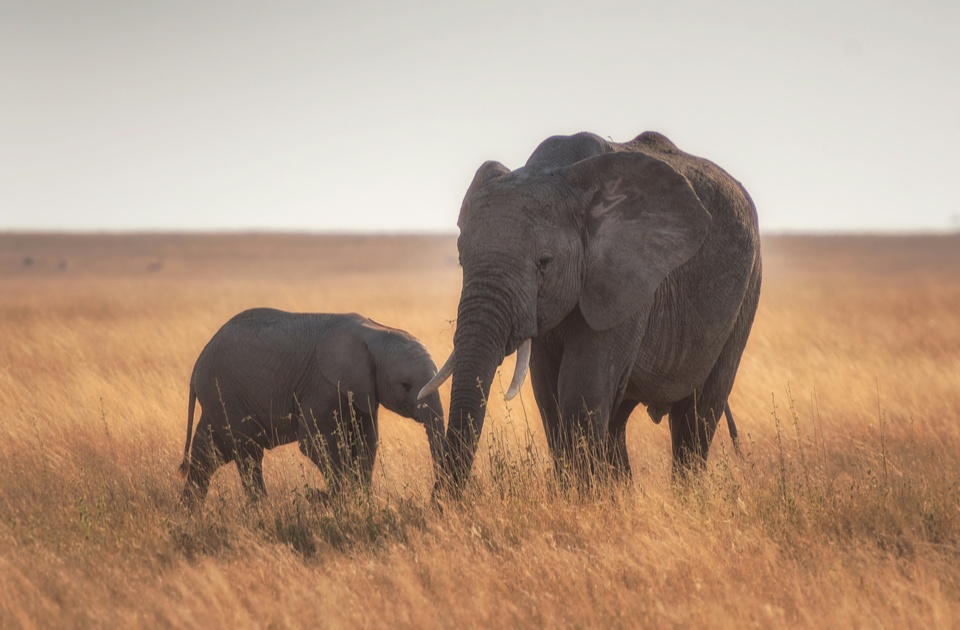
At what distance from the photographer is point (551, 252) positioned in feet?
19.6

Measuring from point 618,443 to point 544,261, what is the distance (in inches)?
75.7

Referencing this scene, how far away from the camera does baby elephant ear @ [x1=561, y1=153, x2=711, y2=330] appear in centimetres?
620

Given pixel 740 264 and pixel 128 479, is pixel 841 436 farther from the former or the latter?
pixel 128 479

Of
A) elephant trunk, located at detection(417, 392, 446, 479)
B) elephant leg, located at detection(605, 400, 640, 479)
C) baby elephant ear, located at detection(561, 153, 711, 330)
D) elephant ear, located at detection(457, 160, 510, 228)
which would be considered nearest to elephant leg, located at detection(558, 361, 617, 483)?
baby elephant ear, located at detection(561, 153, 711, 330)

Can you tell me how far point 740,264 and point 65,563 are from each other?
14.1ft

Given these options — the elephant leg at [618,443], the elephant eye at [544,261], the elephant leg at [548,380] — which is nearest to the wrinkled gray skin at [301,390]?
the elephant leg at [548,380]

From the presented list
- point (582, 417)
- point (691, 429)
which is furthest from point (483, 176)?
point (691, 429)

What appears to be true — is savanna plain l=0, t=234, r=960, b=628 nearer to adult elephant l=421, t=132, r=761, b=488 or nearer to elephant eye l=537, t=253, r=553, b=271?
adult elephant l=421, t=132, r=761, b=488

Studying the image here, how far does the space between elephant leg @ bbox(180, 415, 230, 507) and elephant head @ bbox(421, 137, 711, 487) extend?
2.29 m

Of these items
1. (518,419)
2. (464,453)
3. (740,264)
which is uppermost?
(740,264)

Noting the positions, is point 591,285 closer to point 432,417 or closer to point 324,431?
point 432,417

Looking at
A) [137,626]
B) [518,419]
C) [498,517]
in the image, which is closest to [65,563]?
[137,626]

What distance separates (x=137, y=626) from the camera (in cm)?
489

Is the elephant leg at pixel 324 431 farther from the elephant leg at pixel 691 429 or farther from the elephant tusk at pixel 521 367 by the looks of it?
the elephant leg at pixel 691 429
